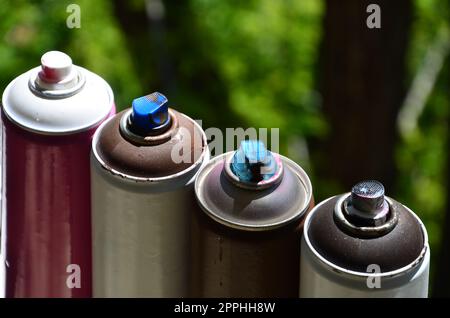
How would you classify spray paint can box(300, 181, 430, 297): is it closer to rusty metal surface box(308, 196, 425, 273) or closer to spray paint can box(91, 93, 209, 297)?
rusty metal surface box(308, 196, 425, 273)

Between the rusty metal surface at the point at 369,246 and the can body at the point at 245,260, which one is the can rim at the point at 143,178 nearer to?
the can body at the point at 245,260

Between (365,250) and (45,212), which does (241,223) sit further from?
(45,212)

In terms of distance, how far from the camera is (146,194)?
111 inches

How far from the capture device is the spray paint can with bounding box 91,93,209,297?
2811 millimetres

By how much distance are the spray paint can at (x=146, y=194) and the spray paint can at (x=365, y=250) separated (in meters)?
0.41

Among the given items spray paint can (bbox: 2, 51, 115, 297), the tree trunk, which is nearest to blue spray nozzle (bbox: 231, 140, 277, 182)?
spray paint can (bbox: 2, 51, 115, 297)

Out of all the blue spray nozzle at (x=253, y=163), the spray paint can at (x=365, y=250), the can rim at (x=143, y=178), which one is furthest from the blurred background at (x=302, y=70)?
the spray paint can at (x=365, y=250)

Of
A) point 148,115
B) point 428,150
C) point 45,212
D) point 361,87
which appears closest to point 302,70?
point 428,150

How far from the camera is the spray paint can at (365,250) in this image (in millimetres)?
2520

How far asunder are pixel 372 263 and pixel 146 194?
651 millimetres
